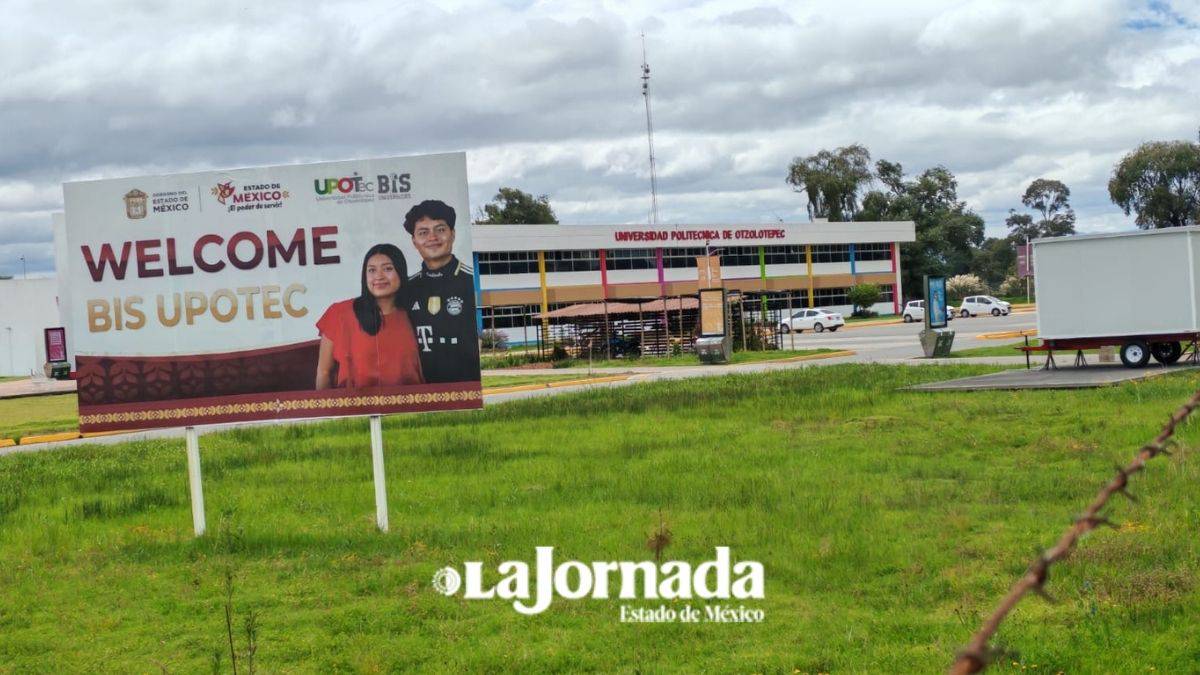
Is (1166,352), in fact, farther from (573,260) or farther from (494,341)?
(573,260)

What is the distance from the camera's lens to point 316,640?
24.9 feet

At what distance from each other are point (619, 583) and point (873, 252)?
85.1 metres

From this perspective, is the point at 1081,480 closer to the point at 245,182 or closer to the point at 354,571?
the point at 354,571

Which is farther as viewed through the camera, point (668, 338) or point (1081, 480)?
point (668, 338)

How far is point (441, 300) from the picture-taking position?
1137 centimetres

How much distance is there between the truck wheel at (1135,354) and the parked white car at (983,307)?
47.3m

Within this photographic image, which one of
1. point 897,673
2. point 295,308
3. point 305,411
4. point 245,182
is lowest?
point 897,673

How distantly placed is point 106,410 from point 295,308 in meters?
2.08

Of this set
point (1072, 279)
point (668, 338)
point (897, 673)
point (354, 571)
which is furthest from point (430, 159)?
point (668, 338)

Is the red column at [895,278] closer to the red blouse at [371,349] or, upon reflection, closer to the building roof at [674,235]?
the building roof at [674,235]

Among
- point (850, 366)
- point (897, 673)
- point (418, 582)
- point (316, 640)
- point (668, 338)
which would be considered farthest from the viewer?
point (668, 338)

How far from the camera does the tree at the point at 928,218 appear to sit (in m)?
97.4

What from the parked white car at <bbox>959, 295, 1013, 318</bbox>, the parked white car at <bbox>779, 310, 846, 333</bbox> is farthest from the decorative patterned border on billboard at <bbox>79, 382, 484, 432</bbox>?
the parked white car at <bbox>959, 295, 1013, 318</bbox>

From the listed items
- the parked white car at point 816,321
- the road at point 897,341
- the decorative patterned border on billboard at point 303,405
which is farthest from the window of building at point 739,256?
the decorative patterned border on billboard at point 303,405
